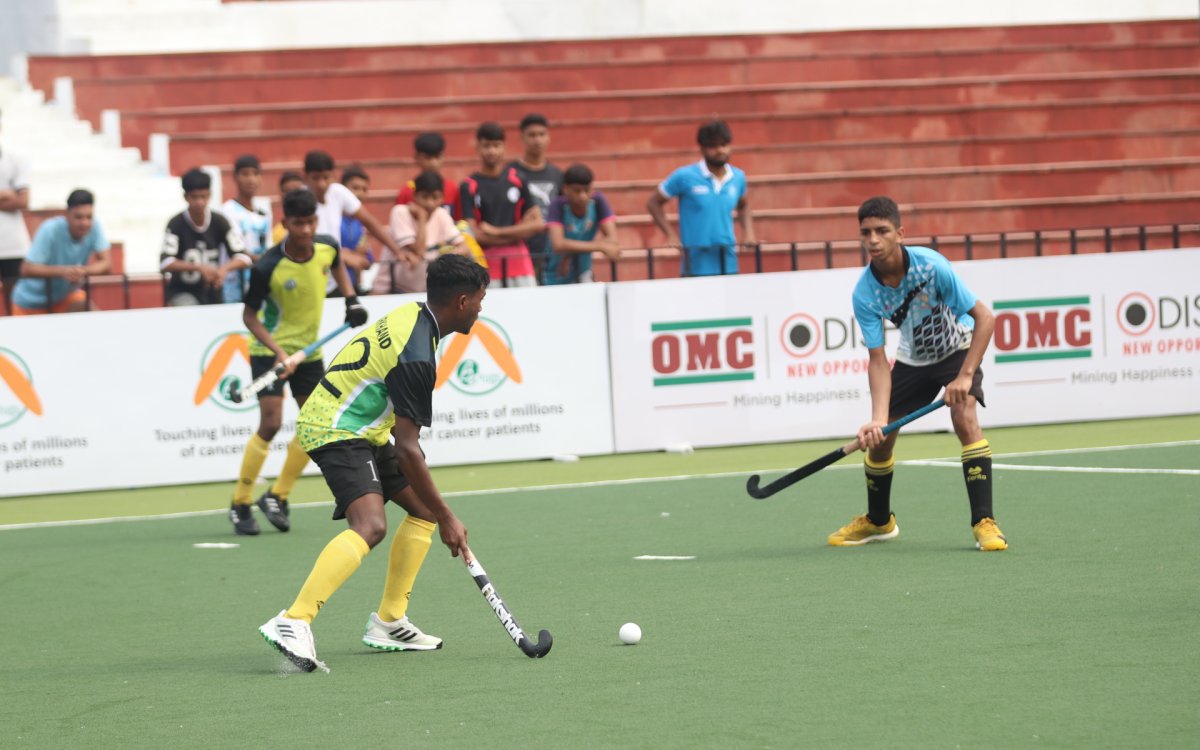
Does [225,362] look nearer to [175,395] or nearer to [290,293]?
[175,395]

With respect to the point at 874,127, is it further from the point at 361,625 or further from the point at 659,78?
the point at 361,625

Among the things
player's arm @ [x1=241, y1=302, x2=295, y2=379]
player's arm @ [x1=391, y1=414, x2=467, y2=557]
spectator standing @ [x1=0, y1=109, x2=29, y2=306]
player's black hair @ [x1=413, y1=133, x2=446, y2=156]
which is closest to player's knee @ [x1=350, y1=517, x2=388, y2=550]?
player's arm @ [x1=391, y1=414, x2=467, y2=557]

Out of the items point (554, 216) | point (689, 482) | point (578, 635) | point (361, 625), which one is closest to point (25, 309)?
point (554, 216)

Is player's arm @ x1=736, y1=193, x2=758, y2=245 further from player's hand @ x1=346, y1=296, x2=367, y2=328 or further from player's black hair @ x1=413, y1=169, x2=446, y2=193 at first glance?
player's hand @ x1=346, y1=296, x2=367, y2=328

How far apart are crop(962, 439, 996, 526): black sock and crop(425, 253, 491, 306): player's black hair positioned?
3.26 meters

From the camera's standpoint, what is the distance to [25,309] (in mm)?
13875

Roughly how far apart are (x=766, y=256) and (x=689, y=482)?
5566 mm

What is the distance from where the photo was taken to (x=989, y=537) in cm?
881

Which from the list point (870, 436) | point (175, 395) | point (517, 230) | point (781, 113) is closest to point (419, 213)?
point (517, 230)

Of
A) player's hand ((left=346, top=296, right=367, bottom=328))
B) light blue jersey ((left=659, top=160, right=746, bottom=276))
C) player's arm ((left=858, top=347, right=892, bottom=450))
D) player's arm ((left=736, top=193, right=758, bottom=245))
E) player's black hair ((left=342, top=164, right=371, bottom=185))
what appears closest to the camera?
player's arm ((left=858, top=347, right=892, bottom=450))

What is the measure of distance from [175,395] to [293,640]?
7.39 m

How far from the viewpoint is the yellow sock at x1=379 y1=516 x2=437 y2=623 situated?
7.21 m

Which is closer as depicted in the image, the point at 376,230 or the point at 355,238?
the point at 376,230

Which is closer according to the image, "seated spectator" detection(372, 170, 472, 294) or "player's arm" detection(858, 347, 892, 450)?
"player's arm" detection(858, 347, 892, 450)
